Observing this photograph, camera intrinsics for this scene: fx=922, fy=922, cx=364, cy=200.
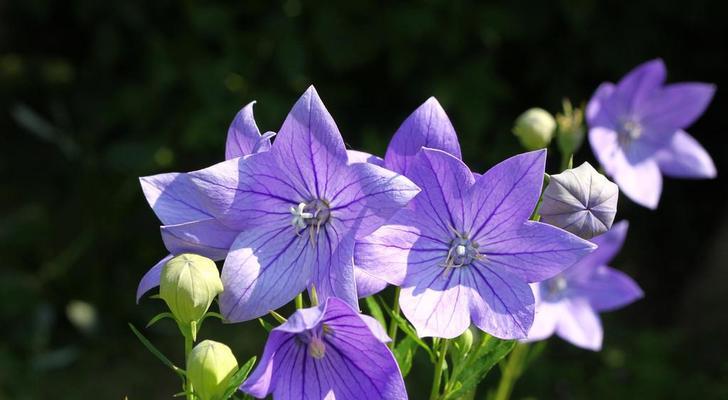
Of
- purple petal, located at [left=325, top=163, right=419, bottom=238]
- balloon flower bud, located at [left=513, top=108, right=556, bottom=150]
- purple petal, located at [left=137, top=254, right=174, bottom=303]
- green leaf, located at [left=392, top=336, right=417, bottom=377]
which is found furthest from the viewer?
balloon flower bud, located at [left=513, top=108, right=556, bottom=150]

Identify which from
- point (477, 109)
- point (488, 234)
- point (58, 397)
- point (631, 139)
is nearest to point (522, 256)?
point (488, 234)

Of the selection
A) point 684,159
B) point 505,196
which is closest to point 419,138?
point 505,196

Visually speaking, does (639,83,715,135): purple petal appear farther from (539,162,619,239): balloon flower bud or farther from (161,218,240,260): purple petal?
(161,218,240,260): purple petal

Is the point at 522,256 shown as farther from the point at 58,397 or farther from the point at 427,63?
the point at 58,397

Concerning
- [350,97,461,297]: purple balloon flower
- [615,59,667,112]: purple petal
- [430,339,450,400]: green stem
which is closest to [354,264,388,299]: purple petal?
[350,97,461,297]: purple balloon flower

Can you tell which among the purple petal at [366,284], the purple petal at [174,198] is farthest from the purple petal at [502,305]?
the purple petal at [174,198]

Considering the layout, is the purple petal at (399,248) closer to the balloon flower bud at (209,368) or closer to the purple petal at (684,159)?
the balloon flower bud at (209,368)

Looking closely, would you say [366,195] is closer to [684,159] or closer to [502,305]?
[502,305]
